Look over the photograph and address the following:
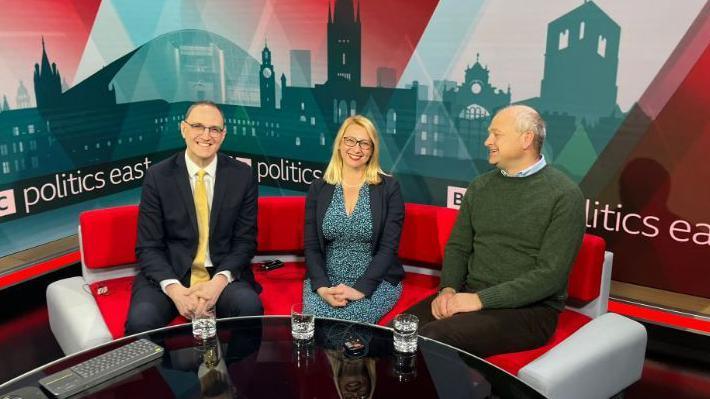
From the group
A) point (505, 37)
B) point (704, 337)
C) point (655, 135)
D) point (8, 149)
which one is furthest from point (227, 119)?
point (704, 337)

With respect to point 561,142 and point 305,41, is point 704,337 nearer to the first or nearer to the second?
point 561,142

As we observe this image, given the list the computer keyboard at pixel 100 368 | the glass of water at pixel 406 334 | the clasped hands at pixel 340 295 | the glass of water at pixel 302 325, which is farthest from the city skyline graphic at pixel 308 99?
the computer keyboard at pixel 100 368

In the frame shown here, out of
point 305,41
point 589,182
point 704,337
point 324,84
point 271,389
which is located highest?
point 305,41

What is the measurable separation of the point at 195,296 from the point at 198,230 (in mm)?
355

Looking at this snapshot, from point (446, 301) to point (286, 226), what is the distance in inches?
47.2

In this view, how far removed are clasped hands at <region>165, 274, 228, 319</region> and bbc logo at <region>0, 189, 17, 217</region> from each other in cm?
187

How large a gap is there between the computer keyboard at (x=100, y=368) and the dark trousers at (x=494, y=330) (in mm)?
1100

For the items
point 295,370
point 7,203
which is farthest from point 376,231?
point 7,203

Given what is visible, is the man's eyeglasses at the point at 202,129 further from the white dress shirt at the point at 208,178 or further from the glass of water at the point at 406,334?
the glass of water at the point at 406,334

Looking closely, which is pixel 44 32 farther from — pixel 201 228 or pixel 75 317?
pixel 75 317

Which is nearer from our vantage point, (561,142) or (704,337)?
(704,337)

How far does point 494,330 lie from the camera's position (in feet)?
8.52

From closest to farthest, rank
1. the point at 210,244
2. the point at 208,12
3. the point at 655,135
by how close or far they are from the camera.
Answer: the point at 210,244, the point at 655,135, the point at 208,12

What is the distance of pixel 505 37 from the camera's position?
369 cm
